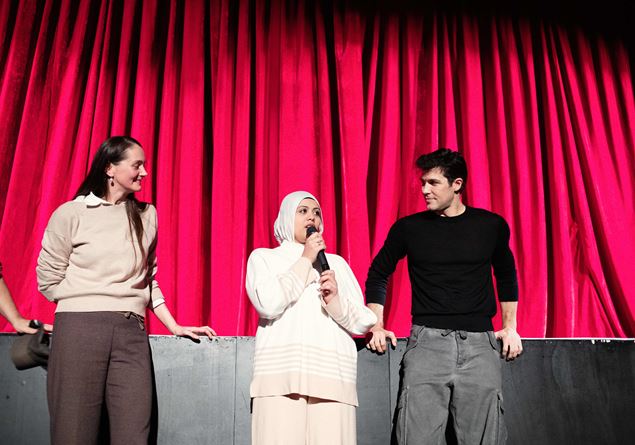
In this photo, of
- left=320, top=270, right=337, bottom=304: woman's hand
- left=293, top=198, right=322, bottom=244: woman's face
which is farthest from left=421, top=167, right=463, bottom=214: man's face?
left=320, top=270, right=337, bottom=304: woman's hand

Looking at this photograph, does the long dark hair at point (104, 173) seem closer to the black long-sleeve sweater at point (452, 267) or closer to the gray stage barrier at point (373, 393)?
the gray stage barrier at point (373, 393)

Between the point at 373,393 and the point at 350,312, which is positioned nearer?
the point at 350,312

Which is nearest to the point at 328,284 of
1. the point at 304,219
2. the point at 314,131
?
the point at 304,219

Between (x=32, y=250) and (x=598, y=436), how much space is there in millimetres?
2434

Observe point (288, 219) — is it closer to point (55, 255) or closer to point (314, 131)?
point (55, 255)

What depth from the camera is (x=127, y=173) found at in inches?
73.3

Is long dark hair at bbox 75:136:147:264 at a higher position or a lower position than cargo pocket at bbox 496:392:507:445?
higher

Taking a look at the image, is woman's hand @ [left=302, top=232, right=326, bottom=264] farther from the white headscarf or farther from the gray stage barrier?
the gray stage barrier

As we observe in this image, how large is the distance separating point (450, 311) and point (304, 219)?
525 mm

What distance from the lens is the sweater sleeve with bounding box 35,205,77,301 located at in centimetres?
175

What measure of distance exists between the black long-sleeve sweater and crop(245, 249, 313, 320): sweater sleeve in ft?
1.14

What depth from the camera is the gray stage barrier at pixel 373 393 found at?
1.94m

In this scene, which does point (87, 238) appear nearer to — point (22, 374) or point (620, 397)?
point (22, 374)

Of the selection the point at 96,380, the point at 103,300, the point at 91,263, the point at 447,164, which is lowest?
the point at 96,380
